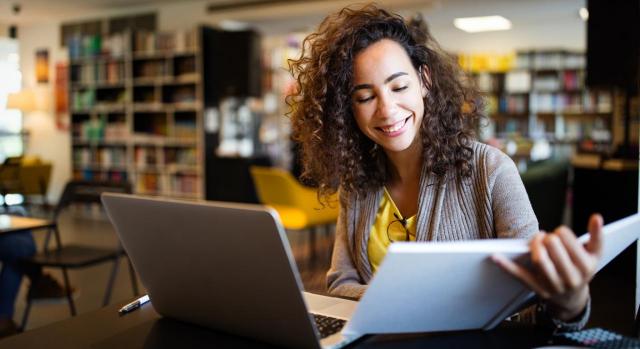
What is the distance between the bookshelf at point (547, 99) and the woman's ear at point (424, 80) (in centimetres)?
793

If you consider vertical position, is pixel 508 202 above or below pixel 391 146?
below

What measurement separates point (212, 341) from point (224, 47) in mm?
6473

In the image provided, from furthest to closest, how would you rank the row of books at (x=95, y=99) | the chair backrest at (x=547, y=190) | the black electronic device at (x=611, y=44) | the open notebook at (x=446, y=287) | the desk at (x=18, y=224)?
1. the row of books at (x=95, y=99)
2. the black electronic device at (x=611, y=44)
3. the chair backrest at (x=547, y=190)
4. the desk at (x=18, y=224)
5. the open notebook at (x=446, y=287)

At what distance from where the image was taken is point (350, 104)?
152cm

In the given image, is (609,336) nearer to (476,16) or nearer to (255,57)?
(255,57)

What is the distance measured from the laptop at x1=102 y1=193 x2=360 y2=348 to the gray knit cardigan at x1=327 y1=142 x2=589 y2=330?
0.38 meters

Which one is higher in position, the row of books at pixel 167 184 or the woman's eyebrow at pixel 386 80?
the woman's eyebrow at pixel 386 80

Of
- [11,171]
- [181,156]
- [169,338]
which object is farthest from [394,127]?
[11,171]

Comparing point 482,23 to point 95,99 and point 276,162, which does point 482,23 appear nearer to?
point 276,162

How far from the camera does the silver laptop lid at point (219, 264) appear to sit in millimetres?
858

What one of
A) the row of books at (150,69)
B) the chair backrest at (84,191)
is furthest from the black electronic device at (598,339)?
the row of books at (150,69)

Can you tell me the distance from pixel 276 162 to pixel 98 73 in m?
2.68

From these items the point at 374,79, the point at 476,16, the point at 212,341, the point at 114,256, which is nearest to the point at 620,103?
the point at 476,16

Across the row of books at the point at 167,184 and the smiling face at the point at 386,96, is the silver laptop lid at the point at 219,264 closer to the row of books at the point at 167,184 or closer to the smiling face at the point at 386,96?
the smiling face at the point at 386,96
